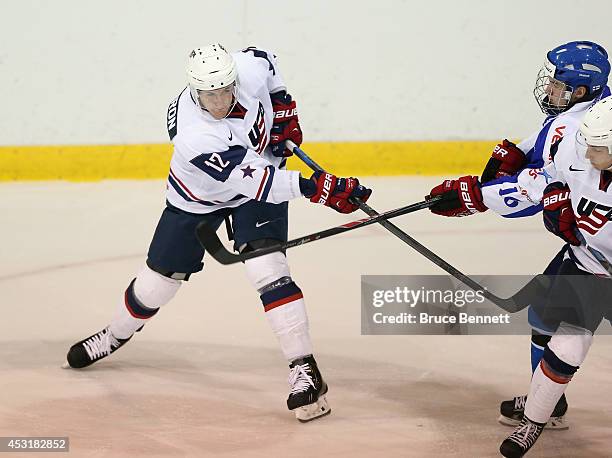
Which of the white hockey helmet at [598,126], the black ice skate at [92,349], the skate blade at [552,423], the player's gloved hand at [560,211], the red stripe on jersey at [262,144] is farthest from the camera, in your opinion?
the black ice skate at [92,349]

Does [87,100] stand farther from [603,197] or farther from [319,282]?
[603,197]

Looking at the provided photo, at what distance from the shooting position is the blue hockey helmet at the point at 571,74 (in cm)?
306

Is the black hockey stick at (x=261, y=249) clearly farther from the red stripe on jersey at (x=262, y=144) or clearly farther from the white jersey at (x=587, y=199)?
the white jersey at (x=587, y=199)

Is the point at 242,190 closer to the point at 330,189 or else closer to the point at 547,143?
the point at 330,189

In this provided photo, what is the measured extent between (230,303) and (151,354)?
0.53m

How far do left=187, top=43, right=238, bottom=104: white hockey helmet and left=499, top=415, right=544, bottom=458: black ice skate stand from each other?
1.15m

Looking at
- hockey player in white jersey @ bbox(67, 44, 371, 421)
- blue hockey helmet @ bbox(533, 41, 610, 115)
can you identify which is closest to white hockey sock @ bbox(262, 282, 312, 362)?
hockey player in white jersey @ bbox(67, 44, 371, 421)

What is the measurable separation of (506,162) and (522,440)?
0.86 m

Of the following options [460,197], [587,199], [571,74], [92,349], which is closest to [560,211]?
[587,199]

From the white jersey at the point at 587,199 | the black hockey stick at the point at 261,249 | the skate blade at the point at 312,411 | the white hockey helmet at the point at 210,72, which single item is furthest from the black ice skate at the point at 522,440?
the white hockey helmet at the point at 210,72

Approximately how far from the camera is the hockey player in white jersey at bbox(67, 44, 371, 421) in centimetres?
299

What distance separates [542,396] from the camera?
2.73 meters

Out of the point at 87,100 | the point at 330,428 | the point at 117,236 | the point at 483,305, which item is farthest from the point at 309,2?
the point at 330,428

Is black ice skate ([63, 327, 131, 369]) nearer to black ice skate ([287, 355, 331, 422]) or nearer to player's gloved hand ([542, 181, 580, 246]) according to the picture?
black ice skate ([287, 355, 331, 422])
